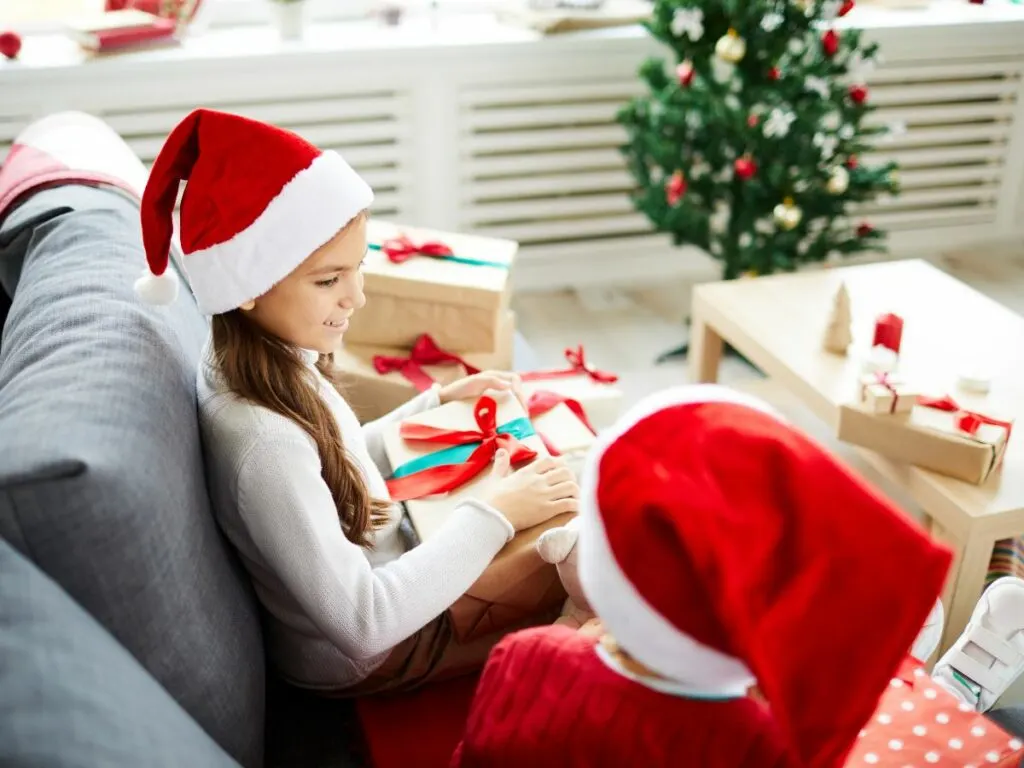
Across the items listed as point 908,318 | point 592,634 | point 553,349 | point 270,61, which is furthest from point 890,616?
point 270,61

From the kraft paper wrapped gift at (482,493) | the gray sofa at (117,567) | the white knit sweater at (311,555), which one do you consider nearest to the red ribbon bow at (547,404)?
the kraft paper wrapped gift at (482,493)

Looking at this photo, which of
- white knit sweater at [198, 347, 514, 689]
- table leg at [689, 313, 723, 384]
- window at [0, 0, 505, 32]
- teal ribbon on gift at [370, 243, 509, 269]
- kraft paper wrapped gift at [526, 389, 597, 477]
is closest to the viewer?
white knit sweater at [198, 347, 514, 689]

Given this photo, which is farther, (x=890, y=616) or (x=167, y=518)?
(x=167, y=518)

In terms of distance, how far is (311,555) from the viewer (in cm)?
119

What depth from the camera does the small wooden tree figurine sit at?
2.14 meters

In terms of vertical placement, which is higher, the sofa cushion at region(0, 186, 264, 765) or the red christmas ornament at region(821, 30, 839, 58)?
the red christmas ornament at region(821, 30, 839, 58)

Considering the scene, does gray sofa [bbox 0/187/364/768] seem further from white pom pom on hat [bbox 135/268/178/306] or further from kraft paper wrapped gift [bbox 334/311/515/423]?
kraft paper wrapped gift [bbox 334/311/515/423]

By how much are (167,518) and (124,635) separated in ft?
0.39

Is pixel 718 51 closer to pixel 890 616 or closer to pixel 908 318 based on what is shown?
pixel 908 318

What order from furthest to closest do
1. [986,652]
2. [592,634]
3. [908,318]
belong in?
1. [908,318]
2. [986,652]
3. [592,634]

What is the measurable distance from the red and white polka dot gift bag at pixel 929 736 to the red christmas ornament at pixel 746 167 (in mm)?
1652

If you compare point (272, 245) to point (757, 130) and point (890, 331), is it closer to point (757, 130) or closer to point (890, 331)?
point (890, 331)

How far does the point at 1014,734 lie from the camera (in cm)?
138

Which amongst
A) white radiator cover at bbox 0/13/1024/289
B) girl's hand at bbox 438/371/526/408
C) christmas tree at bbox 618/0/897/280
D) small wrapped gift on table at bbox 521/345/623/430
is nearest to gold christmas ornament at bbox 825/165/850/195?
christmas tree at bbox 618/0/897/280
